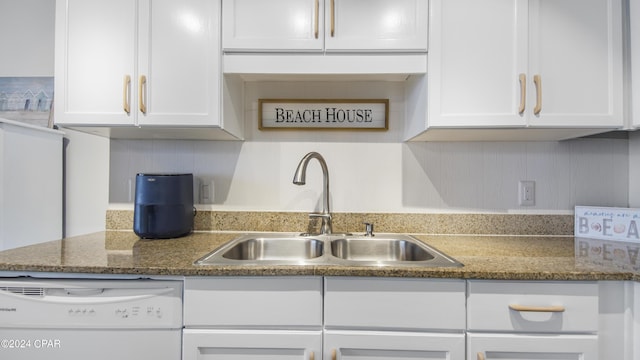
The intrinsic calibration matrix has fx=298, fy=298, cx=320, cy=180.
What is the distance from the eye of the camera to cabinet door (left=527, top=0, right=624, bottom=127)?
46.4 inches

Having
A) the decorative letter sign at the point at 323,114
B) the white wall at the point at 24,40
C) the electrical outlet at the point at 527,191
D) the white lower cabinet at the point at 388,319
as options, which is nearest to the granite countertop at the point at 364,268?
the white lower cabinet at the point at 388,319

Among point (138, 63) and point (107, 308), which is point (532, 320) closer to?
point (107, 308)

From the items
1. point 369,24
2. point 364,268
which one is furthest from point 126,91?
point 364,268

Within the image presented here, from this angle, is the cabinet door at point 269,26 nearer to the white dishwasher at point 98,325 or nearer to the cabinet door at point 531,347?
the white dishwasher at point 98,325

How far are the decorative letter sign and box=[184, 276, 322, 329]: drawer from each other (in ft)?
2.78

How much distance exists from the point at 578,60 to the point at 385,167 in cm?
88

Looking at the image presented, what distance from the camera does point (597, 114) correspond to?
1.18 m

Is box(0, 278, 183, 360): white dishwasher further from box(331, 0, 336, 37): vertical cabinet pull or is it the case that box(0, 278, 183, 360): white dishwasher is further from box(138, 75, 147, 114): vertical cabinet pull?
box(331, 0, 336, 37): vertical cabinet pull

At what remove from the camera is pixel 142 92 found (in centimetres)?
123

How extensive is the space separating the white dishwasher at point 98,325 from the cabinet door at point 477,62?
1181 millimetres

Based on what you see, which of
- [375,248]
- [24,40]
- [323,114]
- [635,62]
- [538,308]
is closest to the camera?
[538,308]

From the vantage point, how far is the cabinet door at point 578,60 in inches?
46.4

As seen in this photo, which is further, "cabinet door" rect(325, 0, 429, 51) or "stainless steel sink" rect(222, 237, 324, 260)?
"stainless steel sink" rect(222, 237, 324, 260)

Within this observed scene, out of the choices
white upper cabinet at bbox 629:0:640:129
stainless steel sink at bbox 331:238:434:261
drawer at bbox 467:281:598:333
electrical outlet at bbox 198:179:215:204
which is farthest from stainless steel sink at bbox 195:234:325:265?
white upper cabinet at bbox 629:0:640:129
